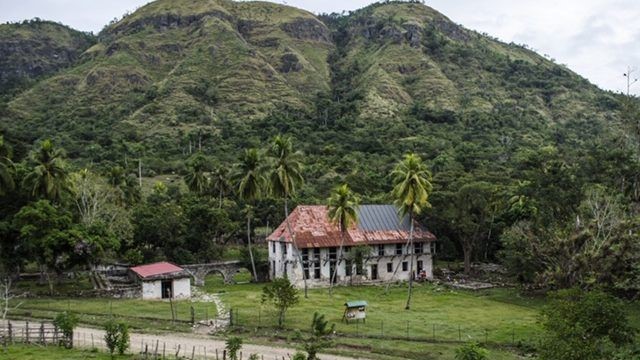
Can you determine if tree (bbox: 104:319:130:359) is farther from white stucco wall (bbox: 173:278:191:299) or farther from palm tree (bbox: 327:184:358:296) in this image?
palm tree (bbox: 327:184:358:296)

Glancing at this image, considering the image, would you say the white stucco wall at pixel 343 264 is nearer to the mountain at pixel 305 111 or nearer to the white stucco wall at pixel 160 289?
the white stucco wall at pixel 160 289

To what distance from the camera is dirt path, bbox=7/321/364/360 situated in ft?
106

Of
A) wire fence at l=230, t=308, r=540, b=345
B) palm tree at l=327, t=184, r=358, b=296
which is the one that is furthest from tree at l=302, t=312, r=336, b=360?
palm tree at l=327, t=184, r=358, b=296

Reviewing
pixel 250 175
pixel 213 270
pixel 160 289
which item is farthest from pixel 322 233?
pixel 160 289

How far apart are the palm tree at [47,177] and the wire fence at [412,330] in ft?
76.9

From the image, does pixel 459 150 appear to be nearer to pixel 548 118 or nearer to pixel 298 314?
pixel 548 118

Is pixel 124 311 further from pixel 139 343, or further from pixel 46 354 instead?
pixel 46 354

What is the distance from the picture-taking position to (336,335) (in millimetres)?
38281

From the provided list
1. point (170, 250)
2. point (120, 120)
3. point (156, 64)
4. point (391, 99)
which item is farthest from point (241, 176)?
point (156, 64)

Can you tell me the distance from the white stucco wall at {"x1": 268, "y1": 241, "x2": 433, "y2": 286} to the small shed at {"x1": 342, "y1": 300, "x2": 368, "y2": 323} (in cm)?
1861

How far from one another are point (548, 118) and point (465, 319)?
13749cm

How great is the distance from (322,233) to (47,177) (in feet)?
88.9

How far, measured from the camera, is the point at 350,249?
6366 cm

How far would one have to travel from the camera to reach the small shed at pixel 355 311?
138ft
